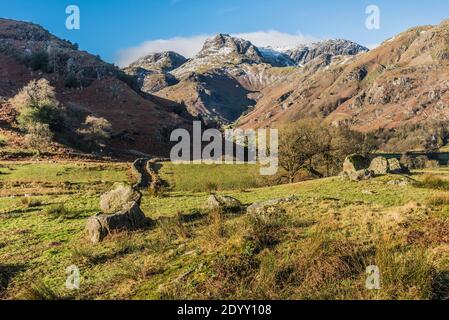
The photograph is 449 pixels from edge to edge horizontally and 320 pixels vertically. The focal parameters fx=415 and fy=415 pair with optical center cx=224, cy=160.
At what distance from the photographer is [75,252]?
15.2m

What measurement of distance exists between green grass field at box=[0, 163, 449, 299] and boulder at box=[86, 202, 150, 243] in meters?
0.49

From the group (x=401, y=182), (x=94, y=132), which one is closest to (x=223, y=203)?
(x=401, y=182)

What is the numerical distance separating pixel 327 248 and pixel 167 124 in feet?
347

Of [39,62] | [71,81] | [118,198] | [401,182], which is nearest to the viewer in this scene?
[118,198]

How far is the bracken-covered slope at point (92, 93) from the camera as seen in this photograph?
100562 millimetres

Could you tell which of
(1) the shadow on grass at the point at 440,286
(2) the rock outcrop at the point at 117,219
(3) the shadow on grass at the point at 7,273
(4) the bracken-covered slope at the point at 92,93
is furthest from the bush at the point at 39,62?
(1) the shadow on grass at the point at 440,286

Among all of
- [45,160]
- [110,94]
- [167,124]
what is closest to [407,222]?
[45,160]

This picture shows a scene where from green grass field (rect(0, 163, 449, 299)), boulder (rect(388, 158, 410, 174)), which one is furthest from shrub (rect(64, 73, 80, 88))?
green grass field (rect(0, 163, 449, 299))

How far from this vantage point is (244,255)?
40.3ft

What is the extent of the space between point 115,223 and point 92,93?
375ft

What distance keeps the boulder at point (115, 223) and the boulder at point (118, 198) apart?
1.94 m

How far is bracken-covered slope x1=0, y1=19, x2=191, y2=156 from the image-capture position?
10056cm

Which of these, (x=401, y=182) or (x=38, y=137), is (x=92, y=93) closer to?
(x=38, y=137)

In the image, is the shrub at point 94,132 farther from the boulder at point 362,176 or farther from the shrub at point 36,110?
the boulder at point 362,176
